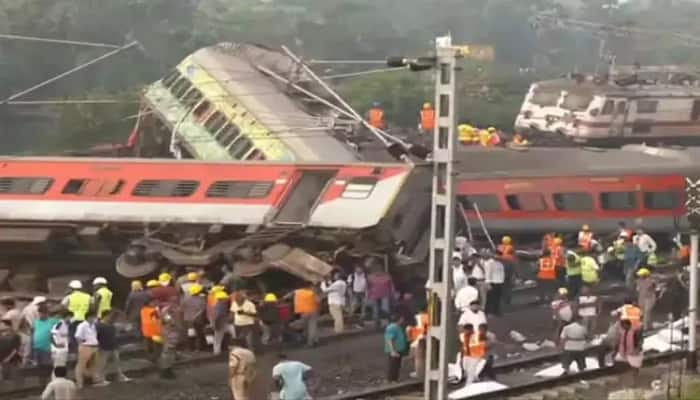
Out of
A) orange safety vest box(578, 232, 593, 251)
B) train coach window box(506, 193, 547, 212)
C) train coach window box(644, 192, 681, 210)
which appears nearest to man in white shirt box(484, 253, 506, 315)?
orange safety vest box(578, 232, 593, 251)

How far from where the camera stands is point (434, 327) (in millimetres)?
14539

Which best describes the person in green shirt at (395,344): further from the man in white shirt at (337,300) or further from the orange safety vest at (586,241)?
the orange safety vest at (586,241)

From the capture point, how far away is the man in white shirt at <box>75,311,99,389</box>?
17922 millimetres

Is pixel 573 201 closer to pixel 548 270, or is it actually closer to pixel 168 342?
pixel 548 270

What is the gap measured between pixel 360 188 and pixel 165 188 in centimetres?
428

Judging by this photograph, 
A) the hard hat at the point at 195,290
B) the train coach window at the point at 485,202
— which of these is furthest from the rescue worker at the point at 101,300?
the train coach window at the point at 485,202

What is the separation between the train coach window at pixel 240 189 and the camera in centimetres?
2706

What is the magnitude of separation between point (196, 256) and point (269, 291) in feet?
5.23

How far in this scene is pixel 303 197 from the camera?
1059 inches

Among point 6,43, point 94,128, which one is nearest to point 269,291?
point 94,128

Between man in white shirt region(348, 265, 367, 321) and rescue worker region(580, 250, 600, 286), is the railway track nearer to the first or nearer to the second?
man in white shirt region(348, 265, 367, 321)

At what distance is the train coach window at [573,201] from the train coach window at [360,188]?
704 centimetres

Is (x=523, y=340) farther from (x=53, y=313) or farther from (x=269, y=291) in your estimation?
(x=53, y=313)

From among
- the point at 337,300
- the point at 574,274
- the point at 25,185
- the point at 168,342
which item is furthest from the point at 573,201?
the point at 168,342
